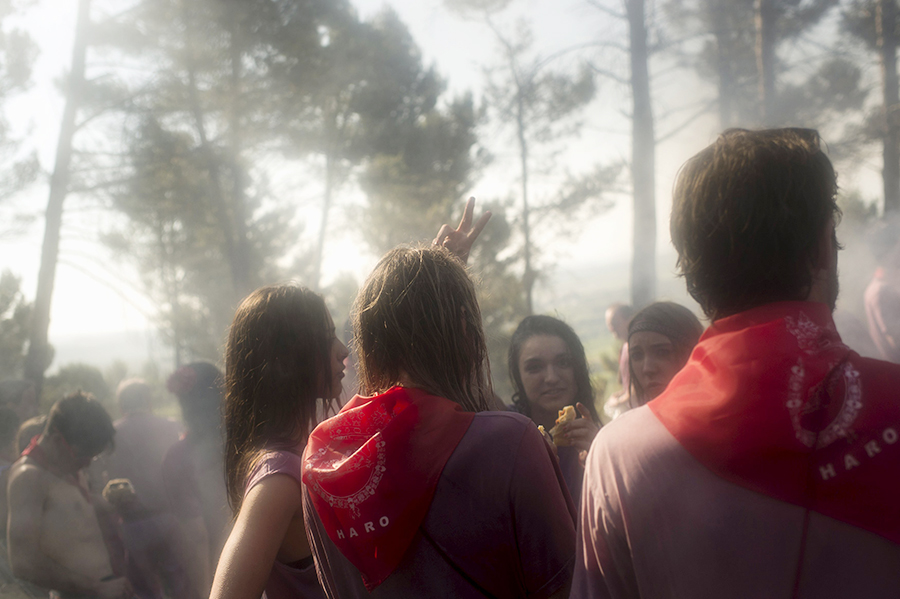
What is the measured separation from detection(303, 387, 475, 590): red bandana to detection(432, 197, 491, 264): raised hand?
0.79 m

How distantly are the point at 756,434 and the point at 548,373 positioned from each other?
208cm

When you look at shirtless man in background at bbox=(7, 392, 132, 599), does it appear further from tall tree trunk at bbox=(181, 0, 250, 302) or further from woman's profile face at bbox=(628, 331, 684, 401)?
tall tree trunk at bbox=(181, 0, 250, 302)

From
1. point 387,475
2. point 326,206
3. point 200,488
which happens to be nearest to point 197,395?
point 200,488

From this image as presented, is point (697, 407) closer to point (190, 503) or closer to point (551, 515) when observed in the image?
point (551, 515)

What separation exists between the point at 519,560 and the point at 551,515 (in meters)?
0.12

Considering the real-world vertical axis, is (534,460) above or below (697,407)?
below

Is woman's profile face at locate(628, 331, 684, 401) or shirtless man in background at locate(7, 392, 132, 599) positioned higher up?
woman's profile face at locate(628, 331, 684, 401)

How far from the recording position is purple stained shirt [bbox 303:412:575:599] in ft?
3.73

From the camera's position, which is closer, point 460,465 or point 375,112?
point 460,465

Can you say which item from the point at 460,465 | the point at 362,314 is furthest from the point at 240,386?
the point at 460,465

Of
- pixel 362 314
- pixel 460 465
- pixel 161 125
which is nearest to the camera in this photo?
pixel 460 465

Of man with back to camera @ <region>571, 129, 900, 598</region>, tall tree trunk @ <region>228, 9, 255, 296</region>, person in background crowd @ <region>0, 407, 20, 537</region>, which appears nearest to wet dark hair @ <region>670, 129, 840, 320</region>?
man with back to camera @ <region>571, 129, 900, 598</region>

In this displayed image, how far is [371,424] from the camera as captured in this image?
1.22 m

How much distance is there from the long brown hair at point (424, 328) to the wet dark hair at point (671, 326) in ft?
5.18
